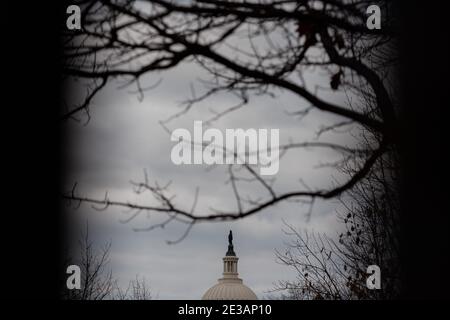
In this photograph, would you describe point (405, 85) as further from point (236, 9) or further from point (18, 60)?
point (18, 60)

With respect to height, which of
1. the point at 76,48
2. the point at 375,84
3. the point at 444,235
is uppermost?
the point at 76,48

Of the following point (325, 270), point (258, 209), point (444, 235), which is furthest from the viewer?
point (325, 270)

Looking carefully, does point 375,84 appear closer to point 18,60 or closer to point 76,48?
point 76,48

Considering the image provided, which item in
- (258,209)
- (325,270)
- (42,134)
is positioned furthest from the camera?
(325,270)

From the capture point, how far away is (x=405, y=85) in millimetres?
5188

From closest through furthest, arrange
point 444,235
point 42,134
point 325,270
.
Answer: point 444,235
point 42,134
point 325,270

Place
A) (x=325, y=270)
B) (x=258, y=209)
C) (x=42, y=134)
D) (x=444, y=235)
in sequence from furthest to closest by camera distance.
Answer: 1. (x=325, y=270)
2. (x=42, y=134)
3. (x=444, y=235)
4. (x=258, y=209)

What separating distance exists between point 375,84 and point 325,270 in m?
5.41

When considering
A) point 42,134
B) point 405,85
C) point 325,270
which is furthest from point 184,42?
point 325,270

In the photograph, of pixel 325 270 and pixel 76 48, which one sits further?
pixel 325 270

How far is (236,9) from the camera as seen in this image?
201 inches
